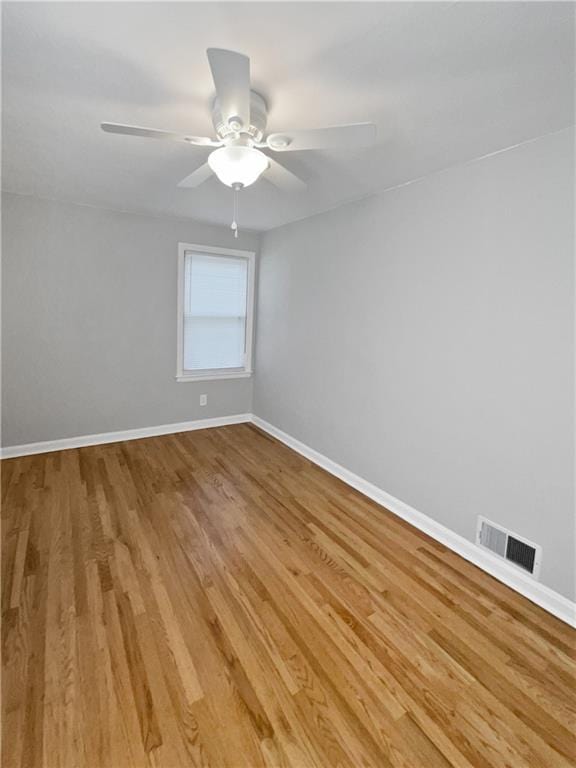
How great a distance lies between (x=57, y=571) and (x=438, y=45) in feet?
9.79

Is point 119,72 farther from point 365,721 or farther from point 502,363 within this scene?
point 365,721

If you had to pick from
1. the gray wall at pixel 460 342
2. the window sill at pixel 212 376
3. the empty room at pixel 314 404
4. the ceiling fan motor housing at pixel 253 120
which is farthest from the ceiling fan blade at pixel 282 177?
the window sill at pixel 212 376

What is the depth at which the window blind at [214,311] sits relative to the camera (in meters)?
4.18

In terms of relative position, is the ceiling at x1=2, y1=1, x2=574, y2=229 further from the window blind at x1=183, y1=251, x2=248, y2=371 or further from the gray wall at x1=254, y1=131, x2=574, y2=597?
the window blind at x1=183, y1=251, x2=248, y2=371

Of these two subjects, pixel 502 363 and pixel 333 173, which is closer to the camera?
pixel 502 363

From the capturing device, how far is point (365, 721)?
133 cm

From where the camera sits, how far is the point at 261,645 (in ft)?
5.33

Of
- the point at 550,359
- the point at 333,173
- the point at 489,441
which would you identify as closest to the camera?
the point at 550,359

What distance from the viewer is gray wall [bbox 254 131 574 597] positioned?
186 centimetres

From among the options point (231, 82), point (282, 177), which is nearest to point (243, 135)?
point (231, 82)

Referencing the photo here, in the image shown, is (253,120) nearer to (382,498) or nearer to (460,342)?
(460,342)

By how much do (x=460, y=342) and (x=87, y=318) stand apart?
340cm

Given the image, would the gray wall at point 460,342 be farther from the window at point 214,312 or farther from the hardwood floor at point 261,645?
the window at point 214,312

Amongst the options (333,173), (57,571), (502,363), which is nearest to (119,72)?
(333,173)
